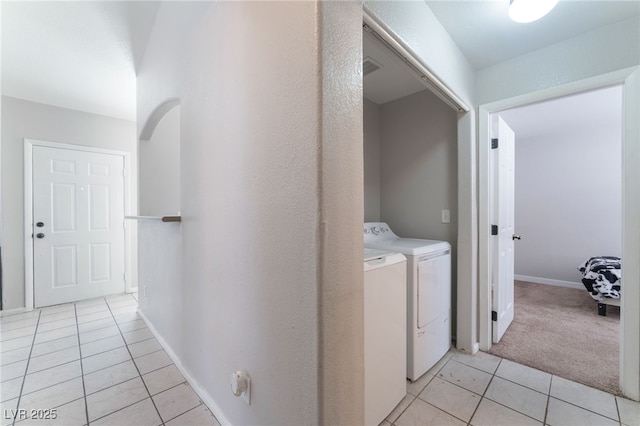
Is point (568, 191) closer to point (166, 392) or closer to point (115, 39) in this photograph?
point (166, 392)

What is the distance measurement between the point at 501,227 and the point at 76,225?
16.0 ft

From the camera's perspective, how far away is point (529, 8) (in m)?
1.35

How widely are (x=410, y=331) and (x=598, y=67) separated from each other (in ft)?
6.92

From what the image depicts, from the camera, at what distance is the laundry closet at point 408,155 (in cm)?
225

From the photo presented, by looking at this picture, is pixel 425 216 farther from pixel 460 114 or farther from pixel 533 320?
pixel 533 320

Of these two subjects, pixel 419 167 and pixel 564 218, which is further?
pixel 564 218

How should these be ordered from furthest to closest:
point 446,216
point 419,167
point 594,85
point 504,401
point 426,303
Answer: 1. point 419,167
2. point 446,216
3. point 426,303
4. point 594,85
5. point 504,401

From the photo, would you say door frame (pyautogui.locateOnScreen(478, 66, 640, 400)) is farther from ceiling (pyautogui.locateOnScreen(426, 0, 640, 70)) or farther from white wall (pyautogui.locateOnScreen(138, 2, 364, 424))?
white wall (pyautogui.locateOnScreen(138, 2, 364, 424))

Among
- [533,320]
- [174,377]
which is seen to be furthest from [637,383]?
[174,377]

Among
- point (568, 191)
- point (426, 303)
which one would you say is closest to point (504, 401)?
point (426, 303)

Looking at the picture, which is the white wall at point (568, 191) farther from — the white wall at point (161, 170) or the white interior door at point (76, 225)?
the white interior door at point (76, 225)

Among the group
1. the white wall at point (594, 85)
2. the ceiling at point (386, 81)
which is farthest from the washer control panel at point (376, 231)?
the ceiling at point (386, 81)

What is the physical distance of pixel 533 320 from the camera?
8.59ft

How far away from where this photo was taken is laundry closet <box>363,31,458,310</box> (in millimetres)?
2248
